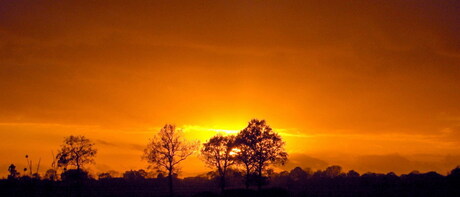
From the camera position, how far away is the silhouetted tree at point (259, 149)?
4107 inches

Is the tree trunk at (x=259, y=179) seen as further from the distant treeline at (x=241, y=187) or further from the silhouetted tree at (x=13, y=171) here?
the silhouetted tree at (x=13, y=171)

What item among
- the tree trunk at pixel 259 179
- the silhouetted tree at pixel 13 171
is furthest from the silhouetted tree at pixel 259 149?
the silhouetted tree at pixel 13 171

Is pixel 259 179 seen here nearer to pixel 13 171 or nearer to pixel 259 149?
pixel 259 149

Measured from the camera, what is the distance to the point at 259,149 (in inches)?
4124

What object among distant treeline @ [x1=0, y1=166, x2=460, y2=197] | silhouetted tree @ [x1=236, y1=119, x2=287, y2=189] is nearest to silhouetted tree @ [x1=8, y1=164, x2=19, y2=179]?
distant treeline @ [x1=0, y1=166, x2=460, y2=197]

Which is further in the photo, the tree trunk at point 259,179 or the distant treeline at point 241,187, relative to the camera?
the tree trunk at point 259,179

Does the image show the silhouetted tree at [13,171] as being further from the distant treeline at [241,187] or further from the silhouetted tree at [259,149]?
the silhouetted tree at [259,149]

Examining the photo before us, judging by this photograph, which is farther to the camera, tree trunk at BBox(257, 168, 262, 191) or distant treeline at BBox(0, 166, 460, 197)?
tree trunk at BBox(257, 168, 262, 191)

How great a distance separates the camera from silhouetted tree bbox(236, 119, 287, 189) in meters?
104

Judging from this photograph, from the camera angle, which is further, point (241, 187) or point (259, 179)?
point (241, 187)

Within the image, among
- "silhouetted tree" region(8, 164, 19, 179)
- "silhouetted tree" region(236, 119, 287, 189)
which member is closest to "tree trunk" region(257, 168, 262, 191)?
"silhouetted tree" region(236, 119, 287, 189)

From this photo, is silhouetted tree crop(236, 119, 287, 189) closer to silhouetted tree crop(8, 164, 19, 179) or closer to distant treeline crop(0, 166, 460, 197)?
distant treeline crop(0, 166, 460, 197)

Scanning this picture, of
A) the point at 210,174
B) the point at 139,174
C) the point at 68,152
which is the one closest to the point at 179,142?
the point at 210,174

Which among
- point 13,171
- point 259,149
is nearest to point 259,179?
point 259,149
